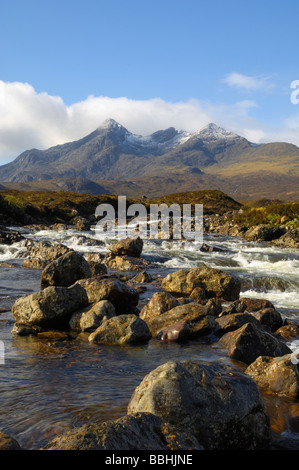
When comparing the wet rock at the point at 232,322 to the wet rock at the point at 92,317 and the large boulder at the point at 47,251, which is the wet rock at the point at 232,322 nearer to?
the wet rock at the point at 92,317

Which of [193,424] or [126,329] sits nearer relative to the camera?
[193,424]

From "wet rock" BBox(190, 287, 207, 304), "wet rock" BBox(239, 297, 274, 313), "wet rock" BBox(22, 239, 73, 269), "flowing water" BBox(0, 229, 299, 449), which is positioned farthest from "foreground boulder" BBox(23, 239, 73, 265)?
"wet rock" BBox(239, 297, 274, 313)

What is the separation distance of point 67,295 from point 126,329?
117 inches

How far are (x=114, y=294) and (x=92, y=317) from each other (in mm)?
1990

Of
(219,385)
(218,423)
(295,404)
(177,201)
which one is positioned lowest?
(295,404)

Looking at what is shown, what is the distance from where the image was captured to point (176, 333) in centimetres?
1118

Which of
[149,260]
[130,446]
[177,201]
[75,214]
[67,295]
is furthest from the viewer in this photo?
[177,201]

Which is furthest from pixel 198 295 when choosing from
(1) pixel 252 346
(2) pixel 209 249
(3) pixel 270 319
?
(2) pixel 209 249

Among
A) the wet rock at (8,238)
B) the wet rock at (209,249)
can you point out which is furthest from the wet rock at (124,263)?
the wet rock at (8,238)

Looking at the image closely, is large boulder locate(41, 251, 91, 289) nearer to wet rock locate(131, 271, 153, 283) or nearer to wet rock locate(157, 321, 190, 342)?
wet rock locate(131, 271, 153, 283)

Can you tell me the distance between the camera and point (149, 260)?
28.6 metres

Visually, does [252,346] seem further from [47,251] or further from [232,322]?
[47,251]
